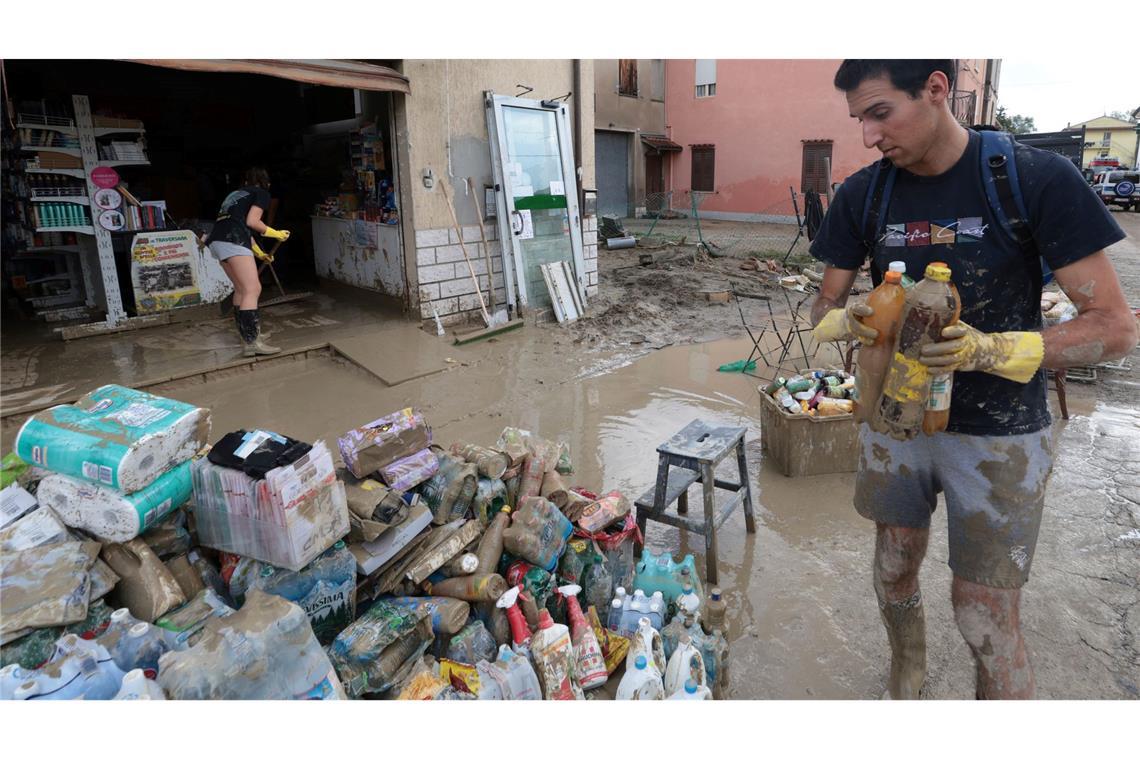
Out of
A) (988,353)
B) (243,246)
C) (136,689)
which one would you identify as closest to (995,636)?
(988,353)

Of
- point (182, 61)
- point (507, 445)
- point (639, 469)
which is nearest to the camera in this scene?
point (507, 445)

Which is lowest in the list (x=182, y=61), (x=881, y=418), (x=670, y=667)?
(x=670, y=667)

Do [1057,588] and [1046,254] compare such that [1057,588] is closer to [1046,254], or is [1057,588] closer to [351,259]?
[1046,254]

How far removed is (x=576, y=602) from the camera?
2.94m

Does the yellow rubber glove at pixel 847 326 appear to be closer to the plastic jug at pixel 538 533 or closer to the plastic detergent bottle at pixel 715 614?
the plastic detergent bottle at pixel 715 614

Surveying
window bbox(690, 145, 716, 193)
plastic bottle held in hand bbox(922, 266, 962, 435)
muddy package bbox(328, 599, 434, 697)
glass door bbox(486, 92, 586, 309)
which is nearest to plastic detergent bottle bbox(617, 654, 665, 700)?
muddy package bbox(328, 599, 434, 697)

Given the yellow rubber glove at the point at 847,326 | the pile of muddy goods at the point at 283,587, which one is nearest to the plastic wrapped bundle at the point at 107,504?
the pile of muddy goods at the point at 283,587

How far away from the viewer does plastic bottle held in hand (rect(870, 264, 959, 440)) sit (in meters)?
2.02

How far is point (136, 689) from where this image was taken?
2.05m

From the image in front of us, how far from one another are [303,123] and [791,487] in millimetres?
10023

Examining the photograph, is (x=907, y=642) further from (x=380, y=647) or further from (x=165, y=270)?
(x=165, y=270)

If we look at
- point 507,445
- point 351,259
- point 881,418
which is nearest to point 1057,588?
point 881,418

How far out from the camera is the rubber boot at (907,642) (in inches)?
102

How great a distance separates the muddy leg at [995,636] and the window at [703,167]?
23422mm
